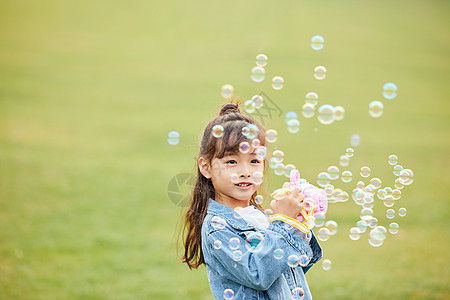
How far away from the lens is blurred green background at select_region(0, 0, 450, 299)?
225 inches

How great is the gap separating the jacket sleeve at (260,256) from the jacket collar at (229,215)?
0.07 meters

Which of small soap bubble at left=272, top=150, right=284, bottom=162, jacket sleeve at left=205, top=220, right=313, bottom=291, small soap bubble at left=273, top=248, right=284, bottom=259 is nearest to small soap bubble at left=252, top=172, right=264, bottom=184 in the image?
jacket sleeve at left=205, top=220, right=313, bottom=291

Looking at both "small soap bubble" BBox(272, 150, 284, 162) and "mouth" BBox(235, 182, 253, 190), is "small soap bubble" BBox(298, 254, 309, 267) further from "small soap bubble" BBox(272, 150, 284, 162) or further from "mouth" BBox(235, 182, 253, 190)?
"small soap bubble" BBox(272, 150, 284, 162)

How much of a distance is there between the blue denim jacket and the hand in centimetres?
5

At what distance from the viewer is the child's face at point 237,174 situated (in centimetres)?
236

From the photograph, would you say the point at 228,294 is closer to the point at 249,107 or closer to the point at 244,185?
the point at 244,185

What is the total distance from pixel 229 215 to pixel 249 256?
0.80ft

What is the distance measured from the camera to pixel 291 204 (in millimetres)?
2225

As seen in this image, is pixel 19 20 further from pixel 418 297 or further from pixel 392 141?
pixel 418 297

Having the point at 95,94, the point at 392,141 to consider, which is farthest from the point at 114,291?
the point at 95,94

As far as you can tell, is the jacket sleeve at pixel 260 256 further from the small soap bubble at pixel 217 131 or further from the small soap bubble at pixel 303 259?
the small soap bubble at pixel 217 131

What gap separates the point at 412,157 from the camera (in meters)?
11.1

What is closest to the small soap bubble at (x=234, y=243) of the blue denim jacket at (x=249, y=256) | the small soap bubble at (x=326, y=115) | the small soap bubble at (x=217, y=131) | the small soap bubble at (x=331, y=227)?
the blue denim jacket at (x=249, y=256)

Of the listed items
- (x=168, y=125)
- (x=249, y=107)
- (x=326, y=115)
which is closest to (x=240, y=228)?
(x=249, y=107)
